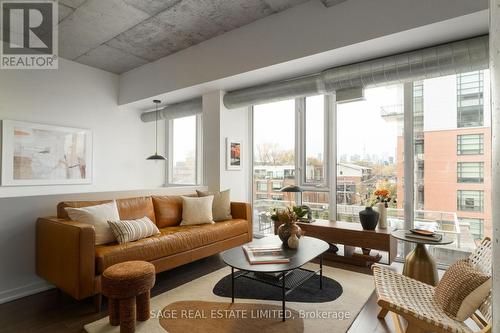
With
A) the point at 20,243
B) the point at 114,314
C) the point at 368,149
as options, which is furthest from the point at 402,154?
the point at 20,243

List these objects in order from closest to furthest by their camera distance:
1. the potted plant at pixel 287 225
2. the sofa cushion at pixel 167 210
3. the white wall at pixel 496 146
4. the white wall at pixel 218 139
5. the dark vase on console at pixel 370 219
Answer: the white wall at pixel 496 146 → the potted plant at pixel 287 225 → the dark vase on console at pixel 370 219 → the sofa cushion at pixel 167 210 → the white wall at pixel 218 139

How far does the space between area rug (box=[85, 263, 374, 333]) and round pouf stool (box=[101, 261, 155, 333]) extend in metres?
0.09

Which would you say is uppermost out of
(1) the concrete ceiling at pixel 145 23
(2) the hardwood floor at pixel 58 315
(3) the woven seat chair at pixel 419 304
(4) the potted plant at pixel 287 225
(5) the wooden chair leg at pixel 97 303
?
(1) the concrete ceiling at pixel 145 23

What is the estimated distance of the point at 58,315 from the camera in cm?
244

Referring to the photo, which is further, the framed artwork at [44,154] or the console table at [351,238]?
the framed artwork at [44,154]

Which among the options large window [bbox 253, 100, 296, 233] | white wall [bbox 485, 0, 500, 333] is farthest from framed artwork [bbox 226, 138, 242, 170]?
white wall [bbox 485, 0, 500, 333]

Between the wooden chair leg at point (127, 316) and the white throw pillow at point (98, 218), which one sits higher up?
the white throw pillow at point (98, 218)

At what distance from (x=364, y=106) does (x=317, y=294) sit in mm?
2825

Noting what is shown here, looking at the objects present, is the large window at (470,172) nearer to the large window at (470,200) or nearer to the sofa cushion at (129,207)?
the large window at (470,200)

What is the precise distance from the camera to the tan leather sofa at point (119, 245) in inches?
96.1

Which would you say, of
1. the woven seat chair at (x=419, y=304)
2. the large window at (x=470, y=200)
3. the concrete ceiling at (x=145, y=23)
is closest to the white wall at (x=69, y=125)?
the concrete ceiling at (x=145, y=23)

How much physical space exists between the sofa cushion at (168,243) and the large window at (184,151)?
2.34 metres

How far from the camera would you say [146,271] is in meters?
2.27

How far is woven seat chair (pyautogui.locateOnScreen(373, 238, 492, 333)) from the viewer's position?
5.57 feet
